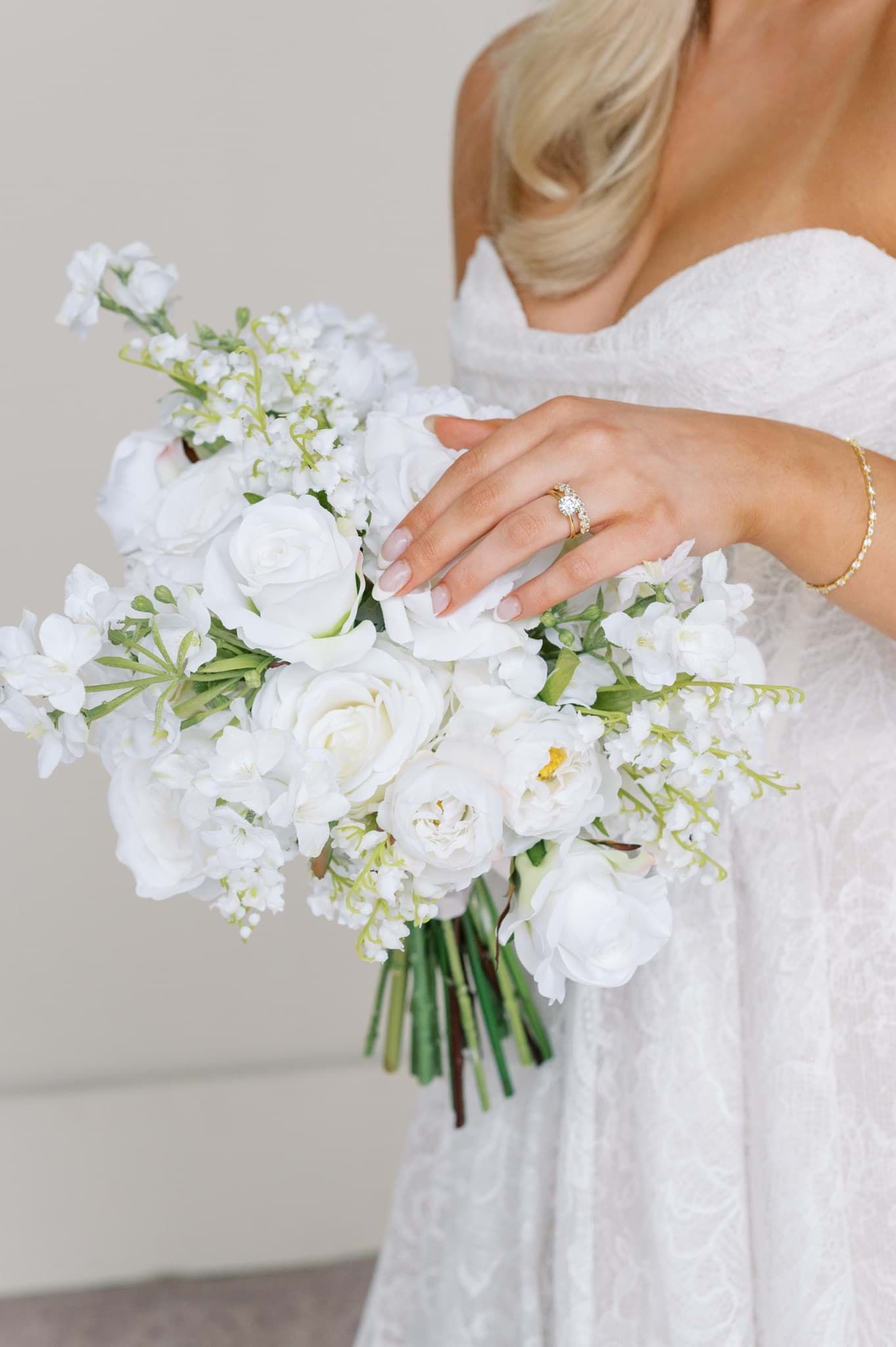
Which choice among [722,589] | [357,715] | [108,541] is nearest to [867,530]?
[722,589]

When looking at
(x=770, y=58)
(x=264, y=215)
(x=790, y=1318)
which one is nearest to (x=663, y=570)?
(x=790, y=1318)

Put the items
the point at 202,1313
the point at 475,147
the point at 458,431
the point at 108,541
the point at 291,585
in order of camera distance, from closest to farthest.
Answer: the point at 291,585, the point at 458,431, the point at 475,147, the point at 108,541, the point at 202,1313

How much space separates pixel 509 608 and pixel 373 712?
0.10 m

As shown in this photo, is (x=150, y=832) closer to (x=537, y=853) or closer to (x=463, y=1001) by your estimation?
(x=537, y=853)

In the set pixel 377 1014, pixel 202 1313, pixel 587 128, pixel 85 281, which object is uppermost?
pixel 587 128

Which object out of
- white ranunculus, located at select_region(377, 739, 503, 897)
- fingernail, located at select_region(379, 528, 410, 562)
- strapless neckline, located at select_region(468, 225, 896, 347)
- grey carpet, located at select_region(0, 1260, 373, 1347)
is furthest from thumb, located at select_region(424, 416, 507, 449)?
grey carpet, located at select_region(0, 1260, 373, 1347)

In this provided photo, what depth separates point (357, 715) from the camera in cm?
65

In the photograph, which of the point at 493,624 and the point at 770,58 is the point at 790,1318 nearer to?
the point at 493,624

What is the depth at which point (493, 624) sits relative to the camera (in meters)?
0.69

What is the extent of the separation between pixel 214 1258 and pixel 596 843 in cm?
191

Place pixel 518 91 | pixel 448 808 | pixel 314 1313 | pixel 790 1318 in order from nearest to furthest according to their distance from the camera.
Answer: pixel 448 808 → pixel 790 1318 → pixel 518 91 → pixel 314 1313

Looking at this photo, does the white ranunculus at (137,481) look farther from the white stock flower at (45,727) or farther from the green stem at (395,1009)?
the green stem at (395,1009)

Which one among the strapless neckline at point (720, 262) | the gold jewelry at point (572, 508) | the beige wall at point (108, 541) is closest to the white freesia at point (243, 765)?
the gold jewelry at point (572, 508)

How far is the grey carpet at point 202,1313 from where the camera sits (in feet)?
6.81
